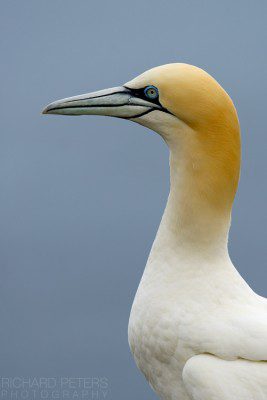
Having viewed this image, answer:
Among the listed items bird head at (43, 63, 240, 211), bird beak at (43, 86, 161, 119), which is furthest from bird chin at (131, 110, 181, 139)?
bird beak at (43, 86, 161, 119)

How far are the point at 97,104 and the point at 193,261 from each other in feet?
3.56

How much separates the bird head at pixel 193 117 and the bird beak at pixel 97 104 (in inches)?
0.9

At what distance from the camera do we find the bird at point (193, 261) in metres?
7.02

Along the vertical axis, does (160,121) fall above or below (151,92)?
below

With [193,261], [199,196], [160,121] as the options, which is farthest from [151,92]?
[193,261]

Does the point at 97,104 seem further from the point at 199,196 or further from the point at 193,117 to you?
the point at 199,196

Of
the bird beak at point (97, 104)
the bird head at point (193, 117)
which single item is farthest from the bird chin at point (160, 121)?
the bird beak at point (97, 104)

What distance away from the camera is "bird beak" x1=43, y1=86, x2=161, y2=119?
738 cm

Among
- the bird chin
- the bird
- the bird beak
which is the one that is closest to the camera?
the bird

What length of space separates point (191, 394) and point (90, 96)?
1841 millimetres

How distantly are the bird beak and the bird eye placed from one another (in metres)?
0.17

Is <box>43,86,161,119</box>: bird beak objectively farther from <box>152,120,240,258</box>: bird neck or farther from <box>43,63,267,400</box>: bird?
<box>152,120,240,258</box>: bird neck

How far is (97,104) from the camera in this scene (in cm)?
741

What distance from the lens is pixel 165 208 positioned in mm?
7422
